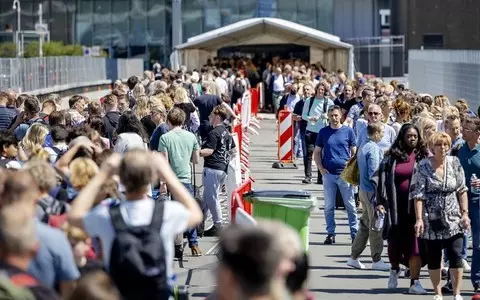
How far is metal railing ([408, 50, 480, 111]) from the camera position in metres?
32.2

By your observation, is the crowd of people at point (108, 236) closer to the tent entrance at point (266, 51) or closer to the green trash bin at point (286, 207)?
the green trash bin at point (286, 207)

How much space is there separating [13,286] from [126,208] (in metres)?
1.83

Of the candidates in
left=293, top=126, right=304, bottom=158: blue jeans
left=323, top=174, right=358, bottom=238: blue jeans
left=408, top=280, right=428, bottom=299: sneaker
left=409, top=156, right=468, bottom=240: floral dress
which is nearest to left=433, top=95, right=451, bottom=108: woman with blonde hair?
left=323, top=174, right=358, bottom=238: blue jeans

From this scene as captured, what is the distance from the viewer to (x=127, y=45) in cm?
8331

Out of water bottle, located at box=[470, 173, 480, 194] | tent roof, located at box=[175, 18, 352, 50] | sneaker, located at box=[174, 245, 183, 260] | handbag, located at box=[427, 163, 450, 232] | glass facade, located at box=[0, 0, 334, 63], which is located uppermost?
glass facade, located at box=[0, 0, 334, 63]

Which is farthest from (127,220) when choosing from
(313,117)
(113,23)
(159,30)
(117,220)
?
(113,23)

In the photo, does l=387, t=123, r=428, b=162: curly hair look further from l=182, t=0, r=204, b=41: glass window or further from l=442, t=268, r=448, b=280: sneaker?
l=182, t=0, r=204, b=41: glass window

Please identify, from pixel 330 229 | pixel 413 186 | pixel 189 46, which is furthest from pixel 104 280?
pixel 189 46

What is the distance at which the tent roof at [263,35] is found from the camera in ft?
163

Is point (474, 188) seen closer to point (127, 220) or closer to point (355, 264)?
point (355, 264)

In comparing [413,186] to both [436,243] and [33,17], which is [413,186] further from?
[33,17]

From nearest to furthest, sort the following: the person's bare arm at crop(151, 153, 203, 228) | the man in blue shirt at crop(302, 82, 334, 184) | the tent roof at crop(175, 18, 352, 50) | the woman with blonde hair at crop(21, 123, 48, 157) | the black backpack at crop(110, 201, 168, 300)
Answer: the black backpack at crop(110, 201, 168, 300) → the person's bare arm at crop(151, 153, 203, 228) → the woman with blonde hair at crop(21, 123, 48, 157) → the man in blue shirt at crop(302, 82, 334, 184) → the tent roof at crop(175, 18, 352, 50)

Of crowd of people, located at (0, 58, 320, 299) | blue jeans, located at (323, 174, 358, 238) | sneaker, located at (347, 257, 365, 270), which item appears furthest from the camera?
blue jeans, located at (323, 174, 358, 238)

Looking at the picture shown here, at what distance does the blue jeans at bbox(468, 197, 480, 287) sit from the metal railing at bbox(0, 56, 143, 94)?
2143cm
